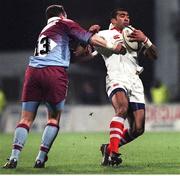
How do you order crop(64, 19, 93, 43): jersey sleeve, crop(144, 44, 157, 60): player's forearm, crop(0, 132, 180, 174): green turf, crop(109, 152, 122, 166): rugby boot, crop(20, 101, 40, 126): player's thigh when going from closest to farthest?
crop(0, 132, 180, 174): green turf, crop(64, 19, 93, 43): jersey sleeve, crop(20, 101, 40, 126): player's thigh, crop(109, 152, 122, 166): rugby boot, crop(144, 44, 157, 60): player's forearm

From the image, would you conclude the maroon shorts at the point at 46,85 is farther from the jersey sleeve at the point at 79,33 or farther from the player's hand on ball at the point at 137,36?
the player's hand on ball at the point at 137,36

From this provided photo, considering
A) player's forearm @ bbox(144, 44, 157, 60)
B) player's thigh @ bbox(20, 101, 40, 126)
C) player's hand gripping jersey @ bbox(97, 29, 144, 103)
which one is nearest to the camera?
player's thigh @ bbox(20, 101, 40, 126)

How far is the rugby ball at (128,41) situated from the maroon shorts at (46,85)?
1.11 m

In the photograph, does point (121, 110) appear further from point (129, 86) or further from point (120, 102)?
point (129, 86)

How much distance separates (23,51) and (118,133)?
85.5 ft

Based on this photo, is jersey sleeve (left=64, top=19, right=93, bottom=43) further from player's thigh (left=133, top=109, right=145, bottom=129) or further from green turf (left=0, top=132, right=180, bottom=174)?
green turf (left=0, top=132, right=180, bottom=174)

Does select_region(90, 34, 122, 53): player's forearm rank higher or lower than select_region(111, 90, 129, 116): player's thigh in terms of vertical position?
higher

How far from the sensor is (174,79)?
3594 centimetres

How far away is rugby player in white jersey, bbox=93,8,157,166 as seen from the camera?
10.7 m

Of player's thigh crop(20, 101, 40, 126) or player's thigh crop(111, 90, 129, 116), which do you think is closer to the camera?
player's thigh crop(20, 101, 40, 126)

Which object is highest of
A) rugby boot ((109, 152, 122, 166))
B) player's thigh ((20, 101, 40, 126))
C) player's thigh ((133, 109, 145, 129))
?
player's thigh ((133, 109, 145, 129))

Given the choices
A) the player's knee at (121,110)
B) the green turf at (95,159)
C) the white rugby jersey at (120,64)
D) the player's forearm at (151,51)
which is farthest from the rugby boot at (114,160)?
the player's forearm at (151,51)

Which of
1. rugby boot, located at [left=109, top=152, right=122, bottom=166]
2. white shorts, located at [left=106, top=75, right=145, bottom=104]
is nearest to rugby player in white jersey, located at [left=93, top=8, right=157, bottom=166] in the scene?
white shorts, located at [left=106, top=75, right=145, bottom=104]

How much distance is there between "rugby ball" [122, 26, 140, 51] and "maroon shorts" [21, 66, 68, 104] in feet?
3.64
